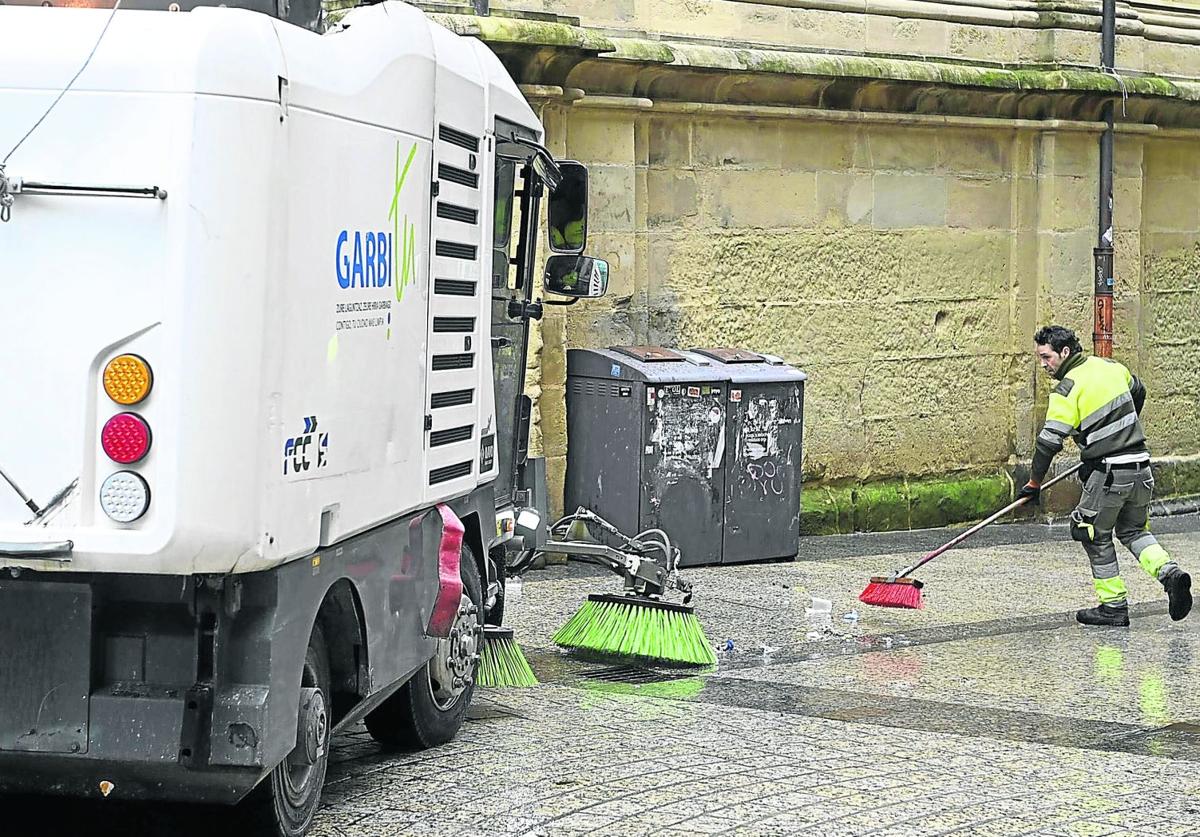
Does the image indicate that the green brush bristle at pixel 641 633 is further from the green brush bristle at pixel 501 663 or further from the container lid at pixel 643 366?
the container lid at pixel 643 366

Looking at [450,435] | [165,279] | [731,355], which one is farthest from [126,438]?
[731,355]

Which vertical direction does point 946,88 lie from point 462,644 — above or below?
above

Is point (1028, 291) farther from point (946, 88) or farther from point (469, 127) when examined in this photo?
point (469, 127)

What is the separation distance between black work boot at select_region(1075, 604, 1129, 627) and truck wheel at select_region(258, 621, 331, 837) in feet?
18.2

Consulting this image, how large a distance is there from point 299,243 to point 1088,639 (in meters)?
5.93

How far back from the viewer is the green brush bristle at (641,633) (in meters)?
8.23

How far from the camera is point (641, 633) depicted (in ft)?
27.0

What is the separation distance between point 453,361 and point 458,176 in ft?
1.98

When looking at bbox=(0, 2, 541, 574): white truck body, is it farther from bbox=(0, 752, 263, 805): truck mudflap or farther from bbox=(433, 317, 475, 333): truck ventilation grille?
bbox=(433, 317, 475, 333): truck ventilation grille

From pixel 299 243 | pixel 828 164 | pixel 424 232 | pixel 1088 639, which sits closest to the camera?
pixel 299 243

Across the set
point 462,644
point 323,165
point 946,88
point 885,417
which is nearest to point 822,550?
point 885,417

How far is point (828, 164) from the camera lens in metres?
13.7

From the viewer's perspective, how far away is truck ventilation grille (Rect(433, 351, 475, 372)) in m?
6.11

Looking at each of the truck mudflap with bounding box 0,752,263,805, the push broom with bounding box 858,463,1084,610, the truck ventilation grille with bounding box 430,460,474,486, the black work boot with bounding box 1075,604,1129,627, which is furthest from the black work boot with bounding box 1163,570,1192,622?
the truck mudflap with bounding box 0,752,263,805
